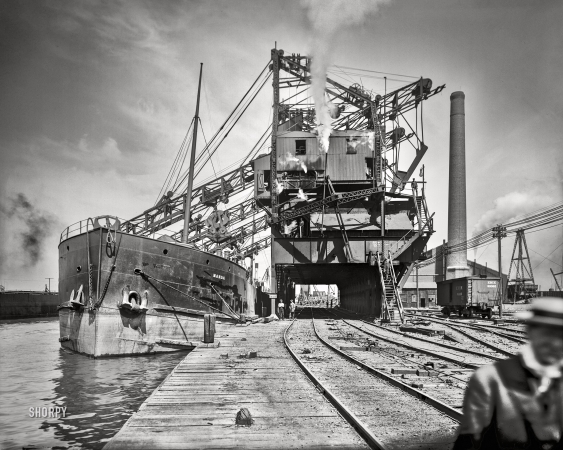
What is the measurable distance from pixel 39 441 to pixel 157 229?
29.7 m

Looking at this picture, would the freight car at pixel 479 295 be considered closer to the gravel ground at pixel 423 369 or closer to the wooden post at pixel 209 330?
the gravel ground at pixel 423 369

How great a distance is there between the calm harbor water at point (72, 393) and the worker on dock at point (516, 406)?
5858 mm

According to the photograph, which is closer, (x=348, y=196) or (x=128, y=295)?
(x=128, y=295)

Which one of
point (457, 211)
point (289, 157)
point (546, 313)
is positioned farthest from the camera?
point (457, 211)

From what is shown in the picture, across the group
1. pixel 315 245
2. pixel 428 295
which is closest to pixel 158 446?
pixel 315 245

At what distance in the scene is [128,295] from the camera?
54.3ft

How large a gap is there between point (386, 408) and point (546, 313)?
5.55 m

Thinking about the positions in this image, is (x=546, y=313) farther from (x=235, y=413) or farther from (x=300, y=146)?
(x=300, y=146)

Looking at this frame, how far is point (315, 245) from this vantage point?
101 feet

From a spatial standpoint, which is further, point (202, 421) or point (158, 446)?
point (202, 421)

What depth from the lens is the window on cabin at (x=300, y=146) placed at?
32.8 m

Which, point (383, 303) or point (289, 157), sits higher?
point (289, 157)

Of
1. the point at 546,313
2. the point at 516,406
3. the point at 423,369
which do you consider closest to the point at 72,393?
the point at 423,369

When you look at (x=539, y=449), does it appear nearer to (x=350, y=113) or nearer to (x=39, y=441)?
(x=39, y=441)
